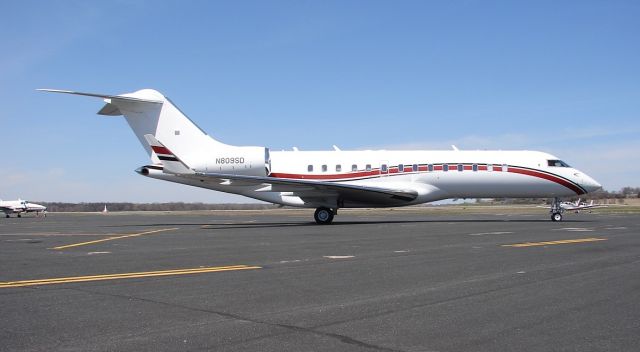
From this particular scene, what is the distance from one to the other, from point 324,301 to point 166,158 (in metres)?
22.3

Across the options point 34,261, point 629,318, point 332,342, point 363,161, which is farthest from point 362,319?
point 363,161

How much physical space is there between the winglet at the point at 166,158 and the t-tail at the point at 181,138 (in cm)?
16

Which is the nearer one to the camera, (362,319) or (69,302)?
(362,319)

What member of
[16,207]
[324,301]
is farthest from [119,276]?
[16,207]

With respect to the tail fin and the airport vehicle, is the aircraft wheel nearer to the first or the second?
the tail fin

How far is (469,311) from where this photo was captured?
6.66 m

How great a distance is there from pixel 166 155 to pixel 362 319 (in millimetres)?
23447

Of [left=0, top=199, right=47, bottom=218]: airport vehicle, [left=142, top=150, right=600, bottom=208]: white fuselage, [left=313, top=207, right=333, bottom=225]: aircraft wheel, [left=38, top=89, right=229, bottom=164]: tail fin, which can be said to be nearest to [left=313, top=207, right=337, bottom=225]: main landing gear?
[left=313, top=207, right=333, bottom=225]: aircraft wheel

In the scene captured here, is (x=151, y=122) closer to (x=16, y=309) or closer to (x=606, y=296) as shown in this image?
(x=16, y=309)

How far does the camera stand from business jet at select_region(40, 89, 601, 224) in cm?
2803

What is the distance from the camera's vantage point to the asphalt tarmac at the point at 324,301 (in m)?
5.39

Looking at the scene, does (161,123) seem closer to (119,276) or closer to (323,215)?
(323,215)

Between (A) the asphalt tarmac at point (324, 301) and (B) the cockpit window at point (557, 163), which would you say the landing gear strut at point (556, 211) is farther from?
(A) the asphalt tarmac at point (324, 301)

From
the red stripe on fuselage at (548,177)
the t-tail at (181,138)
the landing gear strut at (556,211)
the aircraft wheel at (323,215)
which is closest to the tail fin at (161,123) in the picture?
the t-tail at (181,138)
